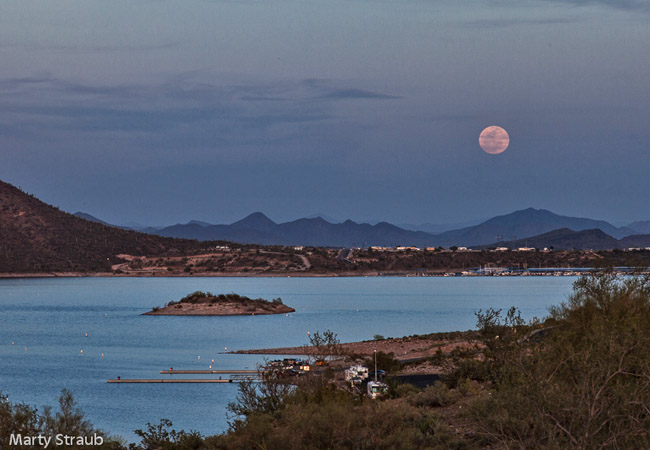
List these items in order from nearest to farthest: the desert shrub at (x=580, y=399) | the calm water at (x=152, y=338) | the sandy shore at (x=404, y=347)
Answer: the desert shrub at (x=580, y=399) → the calm water at (x=152, y=338) → the sandy shore at (x=404, y=347)

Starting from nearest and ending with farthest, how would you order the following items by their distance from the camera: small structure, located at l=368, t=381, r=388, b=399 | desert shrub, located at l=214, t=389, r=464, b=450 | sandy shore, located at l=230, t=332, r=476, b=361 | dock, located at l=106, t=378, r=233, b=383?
1. desert shrub, located at l=214, t=389, r=464, b=450
2. small structure, located at l=368, t=381, r=388, b=399
3. dock, located at l=106, t=378, r=233, b=383
4. sandy shore, located at l=230, t=332, r=476, b=361

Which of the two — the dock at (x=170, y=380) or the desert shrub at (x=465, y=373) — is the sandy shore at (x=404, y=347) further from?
the desert shrub at (x=465, y=373)

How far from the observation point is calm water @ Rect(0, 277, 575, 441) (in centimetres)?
4472

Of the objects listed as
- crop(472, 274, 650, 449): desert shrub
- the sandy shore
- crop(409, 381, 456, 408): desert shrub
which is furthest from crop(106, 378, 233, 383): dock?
crop(472, 274, 650, 449): desert shrub

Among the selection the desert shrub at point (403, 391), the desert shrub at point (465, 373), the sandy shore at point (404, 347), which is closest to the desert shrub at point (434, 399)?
the desert shrub at point (403, 391)

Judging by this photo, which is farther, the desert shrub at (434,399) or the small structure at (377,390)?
the small structure at (377,390)

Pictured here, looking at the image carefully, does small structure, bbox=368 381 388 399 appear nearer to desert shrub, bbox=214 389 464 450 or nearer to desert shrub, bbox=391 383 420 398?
desert shrub, bbox=391 383 420 398

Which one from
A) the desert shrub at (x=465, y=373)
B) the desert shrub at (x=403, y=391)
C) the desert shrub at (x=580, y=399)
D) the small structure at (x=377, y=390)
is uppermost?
the desert shrub at (x=580, y=399)

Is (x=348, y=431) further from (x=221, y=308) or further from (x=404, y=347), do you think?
(x=221, y=308)

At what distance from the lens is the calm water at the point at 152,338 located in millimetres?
44719

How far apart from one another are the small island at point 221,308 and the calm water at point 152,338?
3450mm

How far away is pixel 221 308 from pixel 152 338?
3545 cm

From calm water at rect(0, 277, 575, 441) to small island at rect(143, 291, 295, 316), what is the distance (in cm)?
345

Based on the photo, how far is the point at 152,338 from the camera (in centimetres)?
8756
